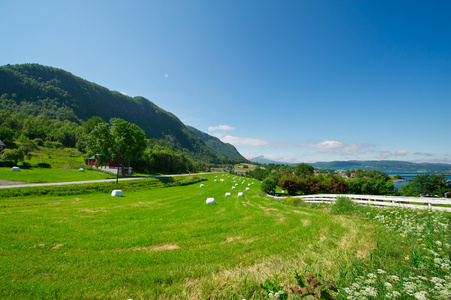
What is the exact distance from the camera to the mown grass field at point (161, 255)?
14.0 ft

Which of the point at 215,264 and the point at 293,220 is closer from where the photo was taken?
the point at 215,264

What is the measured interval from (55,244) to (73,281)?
12.9 ft

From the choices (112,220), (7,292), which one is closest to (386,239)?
(7,292)

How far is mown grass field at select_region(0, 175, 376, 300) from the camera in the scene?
428cm

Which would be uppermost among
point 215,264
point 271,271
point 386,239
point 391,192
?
point 386,239

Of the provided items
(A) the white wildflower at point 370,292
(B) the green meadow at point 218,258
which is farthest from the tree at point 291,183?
(A) the white wildflower at point 370,292

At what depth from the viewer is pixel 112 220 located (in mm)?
11195

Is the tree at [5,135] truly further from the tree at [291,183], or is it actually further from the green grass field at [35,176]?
the tree at [291,183]

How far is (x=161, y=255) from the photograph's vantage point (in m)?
6.36

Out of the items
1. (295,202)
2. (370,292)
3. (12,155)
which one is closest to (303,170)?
(295,202)

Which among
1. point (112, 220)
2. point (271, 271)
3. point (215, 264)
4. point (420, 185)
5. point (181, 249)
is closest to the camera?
point (271, 271)

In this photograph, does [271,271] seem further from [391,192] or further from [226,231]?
[391,192]

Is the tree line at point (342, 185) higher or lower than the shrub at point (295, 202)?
lower

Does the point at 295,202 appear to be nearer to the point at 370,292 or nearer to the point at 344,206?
the point at 344,206
